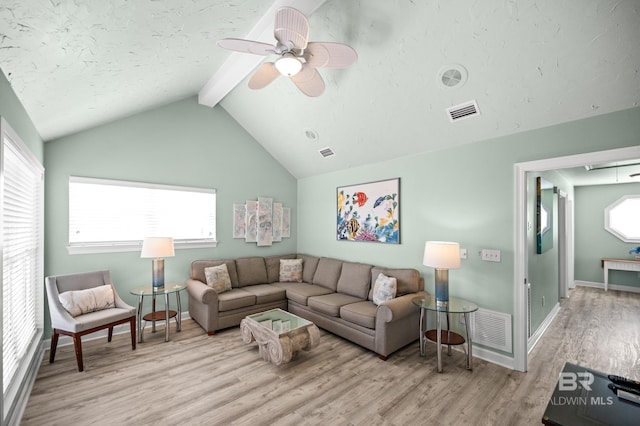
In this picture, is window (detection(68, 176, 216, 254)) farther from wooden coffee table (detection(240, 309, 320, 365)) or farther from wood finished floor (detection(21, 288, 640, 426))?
wooden coffee table (detection(240, 309, 320, 365))

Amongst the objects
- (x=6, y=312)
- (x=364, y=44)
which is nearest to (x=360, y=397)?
(x=6, y=312)

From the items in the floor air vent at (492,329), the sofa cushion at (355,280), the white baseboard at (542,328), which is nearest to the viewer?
the floor air vent at (492,329)

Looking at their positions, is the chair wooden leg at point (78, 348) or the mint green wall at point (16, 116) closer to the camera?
the mint green wall at point (16, 116)

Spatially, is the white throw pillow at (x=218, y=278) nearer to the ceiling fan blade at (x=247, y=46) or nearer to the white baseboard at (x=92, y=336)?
the white baseboard at (x=92, y=336)

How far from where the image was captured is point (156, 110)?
4078mm

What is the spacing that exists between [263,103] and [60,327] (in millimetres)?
3486

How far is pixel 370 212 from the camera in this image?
4309 millimetres

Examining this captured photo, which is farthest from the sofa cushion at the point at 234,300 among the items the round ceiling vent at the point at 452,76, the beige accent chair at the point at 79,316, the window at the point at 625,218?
the window at the point at 625,218

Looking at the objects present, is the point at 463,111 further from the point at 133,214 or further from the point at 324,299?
the point at 133,214

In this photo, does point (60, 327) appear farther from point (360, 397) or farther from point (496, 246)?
point (496, 246)

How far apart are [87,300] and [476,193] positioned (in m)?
4.41

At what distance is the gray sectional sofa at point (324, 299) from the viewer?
124 inches

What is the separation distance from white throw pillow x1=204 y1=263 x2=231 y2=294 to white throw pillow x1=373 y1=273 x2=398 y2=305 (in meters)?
2.14

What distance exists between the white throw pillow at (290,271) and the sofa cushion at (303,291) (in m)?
0.28
